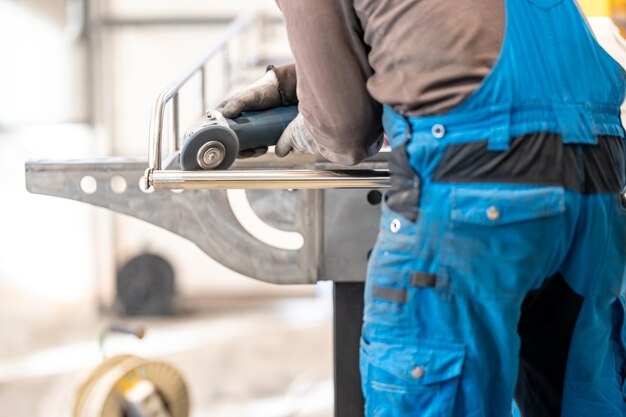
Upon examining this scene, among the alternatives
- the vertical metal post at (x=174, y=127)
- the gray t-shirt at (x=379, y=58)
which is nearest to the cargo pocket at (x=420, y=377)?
the gray t-shirt at (x=379, y=58)

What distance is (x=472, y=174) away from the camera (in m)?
1.03

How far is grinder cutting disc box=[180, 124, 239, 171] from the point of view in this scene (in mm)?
1233

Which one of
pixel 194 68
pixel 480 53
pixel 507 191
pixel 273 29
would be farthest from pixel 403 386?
pixel 273 29

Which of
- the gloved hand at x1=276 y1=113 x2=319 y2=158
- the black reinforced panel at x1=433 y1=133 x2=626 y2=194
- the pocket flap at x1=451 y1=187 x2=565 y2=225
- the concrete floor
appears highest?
the gloved hand at x1=276 y1=113 x2=319 y2=158

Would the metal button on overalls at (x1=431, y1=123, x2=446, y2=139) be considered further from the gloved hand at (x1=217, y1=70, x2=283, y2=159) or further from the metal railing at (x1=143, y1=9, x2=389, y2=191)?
the gloved hand at (x1=217, y1=70, x2=283, y2=159)

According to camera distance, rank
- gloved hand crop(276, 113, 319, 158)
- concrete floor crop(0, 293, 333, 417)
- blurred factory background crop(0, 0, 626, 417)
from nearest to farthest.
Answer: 1. gloved hand crop(276, 113, 319, 158)
2. concrete floor crop(0, 293, 333, 417)
3. blurred factory background crop(0, 0, 626, 417)

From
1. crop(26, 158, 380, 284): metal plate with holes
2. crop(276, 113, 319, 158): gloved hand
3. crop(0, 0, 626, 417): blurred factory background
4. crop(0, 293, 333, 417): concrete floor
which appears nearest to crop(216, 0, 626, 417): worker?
crop(276, 113, 319, 158): gloved hand

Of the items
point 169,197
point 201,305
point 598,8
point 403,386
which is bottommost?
point 201,305

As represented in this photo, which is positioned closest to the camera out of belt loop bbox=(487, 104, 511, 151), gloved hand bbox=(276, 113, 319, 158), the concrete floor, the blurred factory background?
belt loop bbox=(487, 104, 511, 151)

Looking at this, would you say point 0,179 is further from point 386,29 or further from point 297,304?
point 386,29

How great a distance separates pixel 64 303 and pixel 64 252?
35cm

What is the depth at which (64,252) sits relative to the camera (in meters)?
5.66

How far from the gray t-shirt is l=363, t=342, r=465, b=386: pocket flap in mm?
295

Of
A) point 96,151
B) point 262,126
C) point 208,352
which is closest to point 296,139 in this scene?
point 262,126
